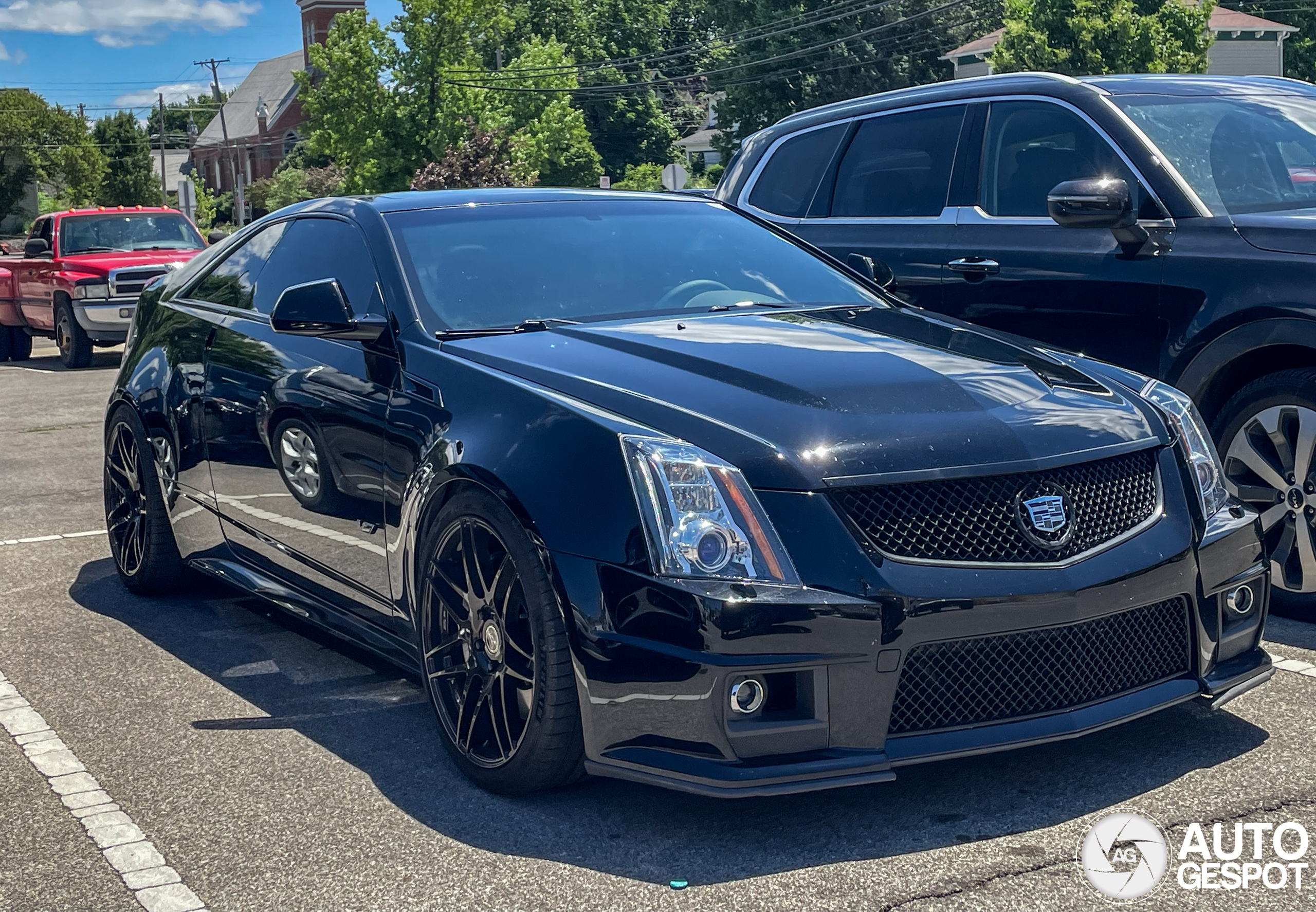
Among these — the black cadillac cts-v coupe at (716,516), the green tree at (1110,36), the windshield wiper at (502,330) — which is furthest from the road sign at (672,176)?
the windshield wiper at (502,330)

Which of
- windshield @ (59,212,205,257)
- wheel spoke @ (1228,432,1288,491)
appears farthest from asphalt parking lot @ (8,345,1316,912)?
windshield @ (59,212,205,257)

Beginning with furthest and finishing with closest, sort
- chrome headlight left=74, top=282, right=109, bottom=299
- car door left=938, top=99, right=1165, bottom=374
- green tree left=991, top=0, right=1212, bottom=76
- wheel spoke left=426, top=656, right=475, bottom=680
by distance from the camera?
1. green tree left=991, top=0, right=1212, bottom=76
2. chrome headlight left=74, top=282, right=109, bottom=299
3. car door left=938, top=99, right=1165, bottom=374
4. wheel spoke left=426, top=656, right=475, bottom=680

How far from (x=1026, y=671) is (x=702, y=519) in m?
0.81

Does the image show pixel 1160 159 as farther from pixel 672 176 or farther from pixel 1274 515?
pixel 672 176

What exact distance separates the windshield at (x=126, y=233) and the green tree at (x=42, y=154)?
68352 millimetres

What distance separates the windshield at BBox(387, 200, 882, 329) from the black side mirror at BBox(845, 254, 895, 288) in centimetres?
17

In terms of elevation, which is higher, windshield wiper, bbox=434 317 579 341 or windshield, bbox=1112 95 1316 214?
windshield, bbox=1112 95 1316 214

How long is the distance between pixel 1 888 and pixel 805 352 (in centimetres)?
228

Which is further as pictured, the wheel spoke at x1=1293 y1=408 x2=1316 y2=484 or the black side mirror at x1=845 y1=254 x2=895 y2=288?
the black side mirror at x1=845 y1=254 x2=895 y2=288

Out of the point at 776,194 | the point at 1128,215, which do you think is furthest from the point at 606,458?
the point at 776,194

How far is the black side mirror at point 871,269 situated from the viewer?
541 cm

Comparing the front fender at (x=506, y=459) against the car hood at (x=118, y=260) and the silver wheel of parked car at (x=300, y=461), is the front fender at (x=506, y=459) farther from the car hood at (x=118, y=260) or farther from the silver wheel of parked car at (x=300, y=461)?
the car hood at (x=118, y=260)

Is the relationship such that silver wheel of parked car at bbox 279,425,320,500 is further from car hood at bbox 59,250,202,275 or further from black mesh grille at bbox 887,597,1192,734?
car hood at bbox 59,250,202,275

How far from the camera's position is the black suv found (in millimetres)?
5188
